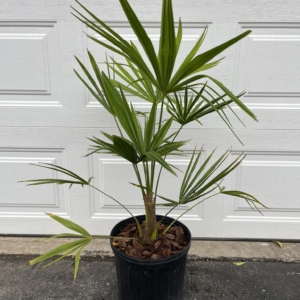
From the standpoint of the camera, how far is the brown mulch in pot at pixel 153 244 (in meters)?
1.33

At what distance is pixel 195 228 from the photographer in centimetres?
197

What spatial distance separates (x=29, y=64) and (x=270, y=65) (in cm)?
135

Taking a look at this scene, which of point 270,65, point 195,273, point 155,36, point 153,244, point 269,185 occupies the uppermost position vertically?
point 155,36

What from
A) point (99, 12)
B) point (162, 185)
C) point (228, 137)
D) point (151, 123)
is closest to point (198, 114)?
point (151, 123)

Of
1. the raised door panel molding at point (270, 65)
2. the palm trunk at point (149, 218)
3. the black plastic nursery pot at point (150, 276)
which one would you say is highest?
the raised door panel molding at point (270, 65)

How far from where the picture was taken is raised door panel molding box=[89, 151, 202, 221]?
185 centimetres

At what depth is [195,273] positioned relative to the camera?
170cm

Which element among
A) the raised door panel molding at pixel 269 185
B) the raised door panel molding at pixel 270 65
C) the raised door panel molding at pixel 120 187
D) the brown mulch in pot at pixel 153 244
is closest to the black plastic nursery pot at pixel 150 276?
the brown mulch in pot at pixel 153 244

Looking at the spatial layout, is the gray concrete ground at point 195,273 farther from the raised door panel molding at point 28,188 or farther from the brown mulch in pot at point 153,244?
the brown mulch in pot at point 153,244

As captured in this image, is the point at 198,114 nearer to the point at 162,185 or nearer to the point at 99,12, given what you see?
the point at 162,185

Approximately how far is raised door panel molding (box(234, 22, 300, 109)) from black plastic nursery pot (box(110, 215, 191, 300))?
0.97 m

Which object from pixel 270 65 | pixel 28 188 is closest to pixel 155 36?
pixel 270 65

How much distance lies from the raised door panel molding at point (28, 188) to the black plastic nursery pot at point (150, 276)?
0.74 meters

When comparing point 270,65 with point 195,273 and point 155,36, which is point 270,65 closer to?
point 155,36
